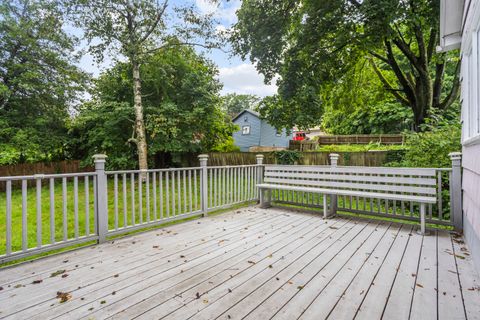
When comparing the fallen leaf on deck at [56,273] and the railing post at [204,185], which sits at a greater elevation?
the railing post at [204,185]

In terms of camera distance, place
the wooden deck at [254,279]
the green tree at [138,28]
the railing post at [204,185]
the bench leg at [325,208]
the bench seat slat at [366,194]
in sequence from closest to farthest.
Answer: the wooden deck at [254,279]
the bench seat slat at [366,194]
the bench leg at [325,208]
the railing post at [204,185]
the green tree at [138,28]

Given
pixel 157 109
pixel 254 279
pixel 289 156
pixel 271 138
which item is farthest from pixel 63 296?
pixel 271 138

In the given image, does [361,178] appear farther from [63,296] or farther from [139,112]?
[139,112]

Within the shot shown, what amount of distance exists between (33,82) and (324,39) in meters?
10.3

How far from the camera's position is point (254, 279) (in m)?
2.14

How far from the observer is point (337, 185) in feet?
14.2

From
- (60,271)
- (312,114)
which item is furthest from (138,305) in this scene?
(312,114)

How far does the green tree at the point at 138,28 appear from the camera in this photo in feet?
26.1

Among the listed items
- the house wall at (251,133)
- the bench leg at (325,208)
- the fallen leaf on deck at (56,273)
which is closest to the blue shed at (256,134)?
the house wall at (251,133)

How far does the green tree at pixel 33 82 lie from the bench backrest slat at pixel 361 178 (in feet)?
28.9

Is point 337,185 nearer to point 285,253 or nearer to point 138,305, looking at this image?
point 285,253

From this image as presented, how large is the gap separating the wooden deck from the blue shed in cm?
1896

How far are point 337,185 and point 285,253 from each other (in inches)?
82.2

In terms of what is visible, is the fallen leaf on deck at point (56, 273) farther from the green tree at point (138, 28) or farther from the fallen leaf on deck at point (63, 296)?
the green tree at point (138, 28)
